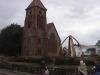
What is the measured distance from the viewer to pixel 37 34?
72562 millimetres

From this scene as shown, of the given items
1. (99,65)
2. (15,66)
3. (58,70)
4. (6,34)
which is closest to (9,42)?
(6,34)

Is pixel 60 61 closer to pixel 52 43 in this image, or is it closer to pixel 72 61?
pixel 72 61

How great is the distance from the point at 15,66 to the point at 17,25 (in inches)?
1751

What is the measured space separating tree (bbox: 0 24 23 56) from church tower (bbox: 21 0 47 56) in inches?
138

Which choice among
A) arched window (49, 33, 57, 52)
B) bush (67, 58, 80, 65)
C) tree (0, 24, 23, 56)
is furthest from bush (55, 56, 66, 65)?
arched window (49, 33, 57, 52)

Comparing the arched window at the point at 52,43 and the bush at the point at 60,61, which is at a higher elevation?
the arched window at the point at 52,43

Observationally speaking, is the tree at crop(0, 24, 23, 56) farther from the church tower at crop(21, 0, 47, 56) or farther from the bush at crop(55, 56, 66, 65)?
the bush at crop(55, 56, 66, 65)

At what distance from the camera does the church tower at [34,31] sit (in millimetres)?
71500

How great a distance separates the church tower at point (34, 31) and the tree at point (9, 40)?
3.51 m

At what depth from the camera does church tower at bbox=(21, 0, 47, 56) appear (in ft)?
235

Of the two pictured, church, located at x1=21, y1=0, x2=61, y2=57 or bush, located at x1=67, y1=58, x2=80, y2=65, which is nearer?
bush, located at x1=67, y1=58, x2=80, y2=65

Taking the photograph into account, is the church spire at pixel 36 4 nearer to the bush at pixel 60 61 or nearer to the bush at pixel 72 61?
the bush at pixel 60 61

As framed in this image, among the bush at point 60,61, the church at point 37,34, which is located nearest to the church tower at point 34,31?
the church at point 37,34

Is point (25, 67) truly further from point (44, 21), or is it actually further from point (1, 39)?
point (44, 21)
